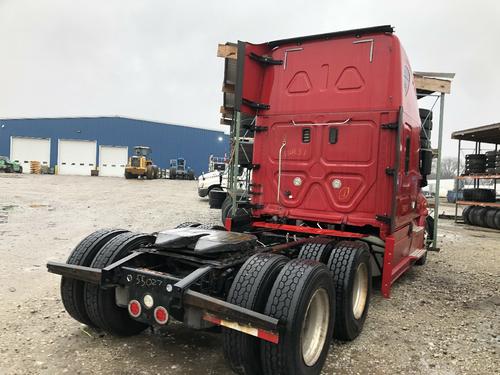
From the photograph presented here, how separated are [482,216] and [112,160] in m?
40.2

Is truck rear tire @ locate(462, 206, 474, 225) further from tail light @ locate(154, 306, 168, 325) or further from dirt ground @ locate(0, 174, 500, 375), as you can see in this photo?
tail light @ locate(154, 306, 168, 325)

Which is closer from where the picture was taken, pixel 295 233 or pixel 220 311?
pixel 220 311

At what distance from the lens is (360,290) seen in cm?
407

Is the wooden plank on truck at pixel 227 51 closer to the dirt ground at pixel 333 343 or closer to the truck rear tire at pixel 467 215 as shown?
the dirt ground at pixel 333 343

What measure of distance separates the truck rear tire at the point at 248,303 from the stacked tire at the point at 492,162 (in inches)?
562

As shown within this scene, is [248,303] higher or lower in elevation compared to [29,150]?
lower

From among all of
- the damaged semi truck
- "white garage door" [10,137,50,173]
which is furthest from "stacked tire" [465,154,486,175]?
"white garage door" [10,137,50,173]

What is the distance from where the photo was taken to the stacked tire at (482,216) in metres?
14.0

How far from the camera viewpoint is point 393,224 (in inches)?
182

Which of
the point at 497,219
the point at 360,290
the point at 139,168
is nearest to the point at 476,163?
the point at 497,219

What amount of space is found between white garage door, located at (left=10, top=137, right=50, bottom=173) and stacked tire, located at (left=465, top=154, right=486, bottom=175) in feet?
144

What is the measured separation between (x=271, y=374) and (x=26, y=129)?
53.8m

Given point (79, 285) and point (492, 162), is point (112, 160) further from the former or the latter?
point (79, 285)

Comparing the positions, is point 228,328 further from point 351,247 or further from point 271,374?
point 351,247
